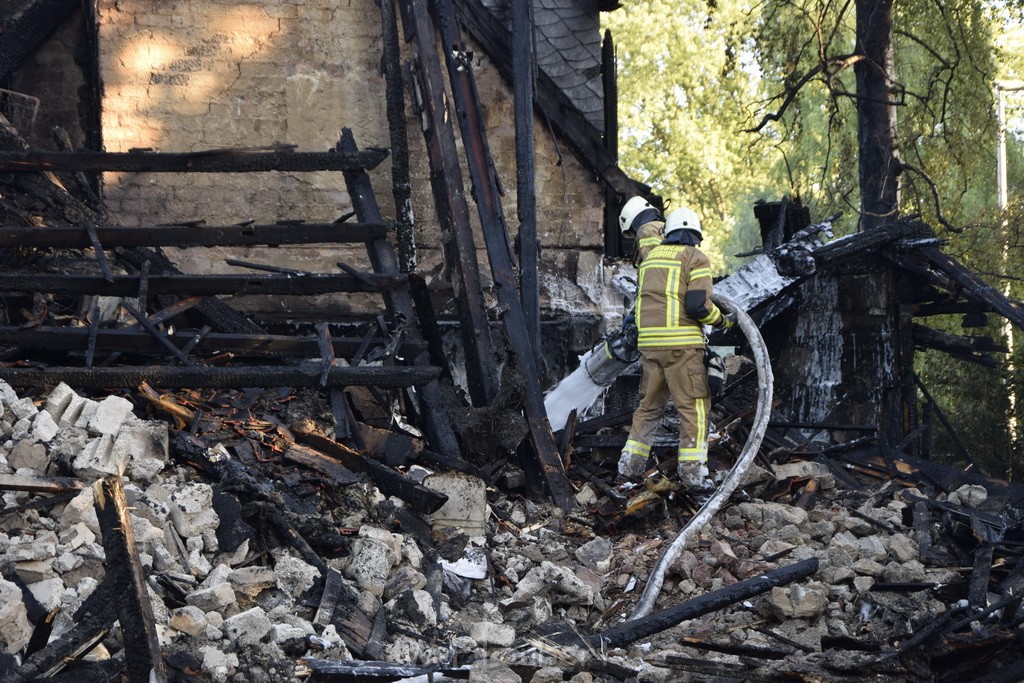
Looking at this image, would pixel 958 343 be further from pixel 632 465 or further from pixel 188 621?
pixel 188 621

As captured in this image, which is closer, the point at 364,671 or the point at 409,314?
the point at 364,671

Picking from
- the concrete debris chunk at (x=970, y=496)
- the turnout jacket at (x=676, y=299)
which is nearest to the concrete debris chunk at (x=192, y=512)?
the turnout jacket at (x=676, y=299)

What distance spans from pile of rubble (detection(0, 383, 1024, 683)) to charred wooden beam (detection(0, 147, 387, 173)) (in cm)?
206

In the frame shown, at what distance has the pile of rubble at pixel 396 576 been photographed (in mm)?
4535

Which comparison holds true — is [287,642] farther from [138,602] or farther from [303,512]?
[303,512]

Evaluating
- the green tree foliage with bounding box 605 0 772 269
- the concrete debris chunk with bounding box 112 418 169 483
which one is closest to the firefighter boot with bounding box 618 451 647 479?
the concrete debris chunk with bounding box 112 418 169 483

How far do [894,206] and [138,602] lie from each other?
41.2 ft

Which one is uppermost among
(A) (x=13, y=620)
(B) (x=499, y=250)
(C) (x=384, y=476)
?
(B) (x=499, y=250)

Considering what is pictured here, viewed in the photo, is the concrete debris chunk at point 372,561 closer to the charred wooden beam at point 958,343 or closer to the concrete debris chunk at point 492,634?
the concrete debris chunk at point 492,634

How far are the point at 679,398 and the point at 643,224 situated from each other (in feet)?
4.81

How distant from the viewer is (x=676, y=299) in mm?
7883

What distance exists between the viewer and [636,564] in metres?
6.70

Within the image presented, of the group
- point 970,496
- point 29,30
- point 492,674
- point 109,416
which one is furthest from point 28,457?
point 29,30

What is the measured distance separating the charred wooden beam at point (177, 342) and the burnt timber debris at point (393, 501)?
2 centimetres
